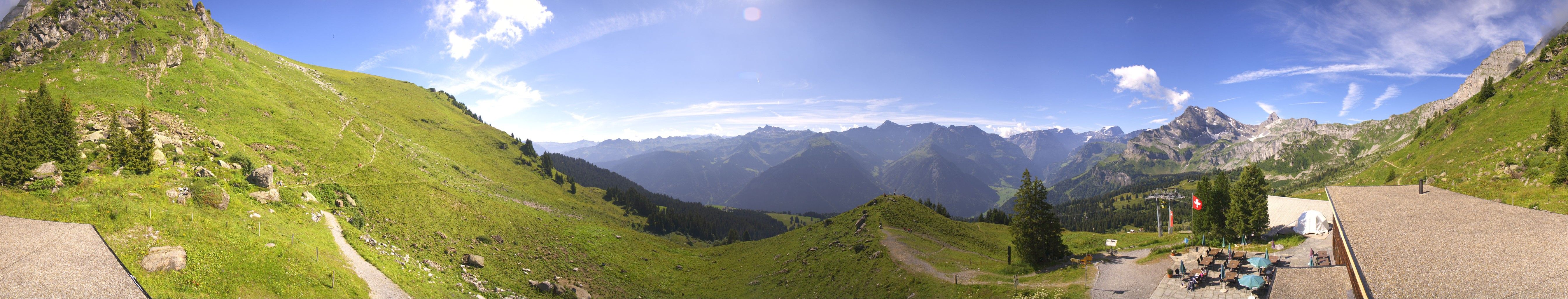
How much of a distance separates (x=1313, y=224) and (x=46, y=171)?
286 feet

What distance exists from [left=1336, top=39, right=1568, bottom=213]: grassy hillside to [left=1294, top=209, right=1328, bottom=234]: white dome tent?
9816 mm

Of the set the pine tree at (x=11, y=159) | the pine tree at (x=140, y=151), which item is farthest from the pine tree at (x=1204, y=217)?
the pine tree at (x=11, y=159)

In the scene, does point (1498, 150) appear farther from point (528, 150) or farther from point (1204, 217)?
point (528, 150)

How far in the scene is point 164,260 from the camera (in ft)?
64.4

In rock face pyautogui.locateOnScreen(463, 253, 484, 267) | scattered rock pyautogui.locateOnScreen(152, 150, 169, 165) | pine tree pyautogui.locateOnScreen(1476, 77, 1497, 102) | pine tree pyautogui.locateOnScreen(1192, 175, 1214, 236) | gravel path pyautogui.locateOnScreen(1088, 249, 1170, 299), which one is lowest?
rock face pyautogui.locateOnScreen(463, 253, 484, 267)

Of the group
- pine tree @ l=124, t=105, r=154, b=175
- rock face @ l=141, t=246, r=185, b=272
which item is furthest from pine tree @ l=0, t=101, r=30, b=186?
rock face @ l=141, t=246, r=185, b=272

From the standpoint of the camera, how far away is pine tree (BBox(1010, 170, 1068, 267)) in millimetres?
36188

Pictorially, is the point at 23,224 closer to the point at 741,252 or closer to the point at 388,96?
the point at 741,252

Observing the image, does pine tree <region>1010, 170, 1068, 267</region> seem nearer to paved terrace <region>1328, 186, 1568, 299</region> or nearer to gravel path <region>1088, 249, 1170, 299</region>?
gravel path <region>1088, 249, 1170, 299</region>

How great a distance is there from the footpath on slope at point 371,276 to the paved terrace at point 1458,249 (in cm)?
4771

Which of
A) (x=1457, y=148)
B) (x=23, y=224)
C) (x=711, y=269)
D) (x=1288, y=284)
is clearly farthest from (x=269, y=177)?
(x=1457, y=148)

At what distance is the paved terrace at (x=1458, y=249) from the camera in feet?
56.9

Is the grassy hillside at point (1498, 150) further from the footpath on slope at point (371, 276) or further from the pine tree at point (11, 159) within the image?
the pine tree at point (11, 159)

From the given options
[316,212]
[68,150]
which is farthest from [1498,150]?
[68,150]
